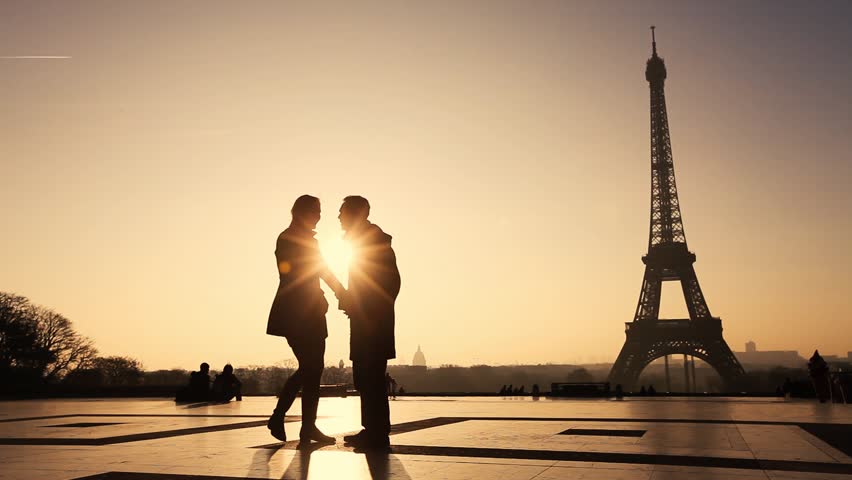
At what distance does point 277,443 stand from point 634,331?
65.9 meters

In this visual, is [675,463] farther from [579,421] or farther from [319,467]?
[579,421]

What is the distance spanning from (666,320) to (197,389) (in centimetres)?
5842

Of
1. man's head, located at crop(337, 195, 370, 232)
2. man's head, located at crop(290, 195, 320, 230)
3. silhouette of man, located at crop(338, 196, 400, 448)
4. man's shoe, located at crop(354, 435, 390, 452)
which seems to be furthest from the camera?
man's head, located at crop(290, 195, 320, 230)

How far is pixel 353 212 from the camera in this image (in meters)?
7.12

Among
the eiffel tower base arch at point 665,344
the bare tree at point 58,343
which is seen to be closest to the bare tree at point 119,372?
the bare tree at point 58,343

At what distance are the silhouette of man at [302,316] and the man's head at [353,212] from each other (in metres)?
0.40

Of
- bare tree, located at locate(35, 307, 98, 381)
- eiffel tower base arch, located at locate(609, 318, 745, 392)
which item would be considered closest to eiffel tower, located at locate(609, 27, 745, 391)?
eiffel tower base arch, located at locate(609, 318, 745, 392)

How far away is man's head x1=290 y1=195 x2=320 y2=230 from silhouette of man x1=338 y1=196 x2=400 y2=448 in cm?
39

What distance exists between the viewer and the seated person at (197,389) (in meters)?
19.4

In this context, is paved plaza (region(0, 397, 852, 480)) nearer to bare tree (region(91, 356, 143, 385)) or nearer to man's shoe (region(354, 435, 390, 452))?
man's shoe (region(354, 435, 390, 452))

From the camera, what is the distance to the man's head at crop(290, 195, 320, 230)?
7.30m

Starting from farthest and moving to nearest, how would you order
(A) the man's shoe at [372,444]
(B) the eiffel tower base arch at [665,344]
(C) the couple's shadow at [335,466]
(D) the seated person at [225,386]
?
(B) the eiffel tower base arch at [665,344], (D) the seated person at [225,386], (A) the man's shoe at [372,444], (C) the couple's shadow at [335,466]

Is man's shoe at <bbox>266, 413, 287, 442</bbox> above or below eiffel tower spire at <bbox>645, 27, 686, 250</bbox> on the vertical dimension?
below

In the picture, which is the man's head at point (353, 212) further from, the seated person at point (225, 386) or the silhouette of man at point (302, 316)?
the seated person at point (225, 386)
